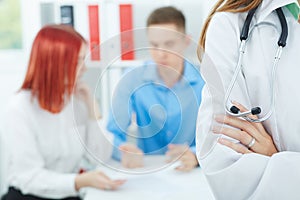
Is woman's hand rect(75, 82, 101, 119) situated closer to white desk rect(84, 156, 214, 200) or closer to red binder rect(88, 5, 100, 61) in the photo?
white desk rect(84, 156, 214, 200)

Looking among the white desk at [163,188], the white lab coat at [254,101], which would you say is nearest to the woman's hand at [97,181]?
the white desk at [163,188]

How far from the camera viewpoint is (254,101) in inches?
44.0

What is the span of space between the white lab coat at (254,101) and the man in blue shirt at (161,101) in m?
0.06

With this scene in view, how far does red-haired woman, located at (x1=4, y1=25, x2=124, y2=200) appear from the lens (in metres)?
2.12

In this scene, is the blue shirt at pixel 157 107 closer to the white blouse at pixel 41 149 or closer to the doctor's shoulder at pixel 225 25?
the doctor's shoulder at pixel 225 25

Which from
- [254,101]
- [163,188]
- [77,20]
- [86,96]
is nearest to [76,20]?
[77,20]

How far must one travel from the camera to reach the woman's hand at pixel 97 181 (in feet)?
5.79

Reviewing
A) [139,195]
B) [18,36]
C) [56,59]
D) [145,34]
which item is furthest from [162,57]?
[18,36]

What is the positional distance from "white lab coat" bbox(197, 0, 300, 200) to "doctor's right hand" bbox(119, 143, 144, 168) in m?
0.16

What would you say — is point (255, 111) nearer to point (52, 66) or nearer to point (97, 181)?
point (97, 181)

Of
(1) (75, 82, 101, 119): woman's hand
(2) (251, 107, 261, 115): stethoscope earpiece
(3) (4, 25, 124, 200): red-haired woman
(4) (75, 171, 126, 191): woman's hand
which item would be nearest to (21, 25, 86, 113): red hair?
(3) (4, 25, 124, 200): red-haired woman

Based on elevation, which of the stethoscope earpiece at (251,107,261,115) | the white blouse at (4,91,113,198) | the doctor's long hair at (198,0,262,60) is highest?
the doctor's long hair at (198,0,262,60)

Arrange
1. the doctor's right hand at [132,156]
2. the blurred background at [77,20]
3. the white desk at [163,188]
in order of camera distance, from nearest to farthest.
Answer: the doctor's right hand at [132,156]
the white desk at [163,188]
the blurred background at [77,20]

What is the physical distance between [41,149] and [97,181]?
17.7 inches
